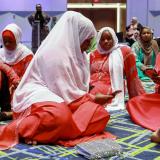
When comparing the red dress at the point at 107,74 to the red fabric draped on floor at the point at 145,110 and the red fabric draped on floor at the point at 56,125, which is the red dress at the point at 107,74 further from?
the red fabric draped on floor at the point at 56,125

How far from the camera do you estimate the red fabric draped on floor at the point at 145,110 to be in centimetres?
275

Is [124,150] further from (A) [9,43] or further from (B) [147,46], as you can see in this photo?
(B) [147,46]

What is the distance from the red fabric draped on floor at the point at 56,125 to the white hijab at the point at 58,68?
92mm

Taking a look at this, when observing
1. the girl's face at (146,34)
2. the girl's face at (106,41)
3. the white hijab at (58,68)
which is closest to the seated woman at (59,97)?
the white hijab at (58,68)

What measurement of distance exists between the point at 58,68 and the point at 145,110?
81 centimetres

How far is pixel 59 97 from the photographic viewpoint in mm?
2424

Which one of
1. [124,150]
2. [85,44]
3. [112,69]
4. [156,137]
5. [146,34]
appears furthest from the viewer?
[146,34]

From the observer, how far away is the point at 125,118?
2936 mm

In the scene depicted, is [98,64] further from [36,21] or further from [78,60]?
[36,21]

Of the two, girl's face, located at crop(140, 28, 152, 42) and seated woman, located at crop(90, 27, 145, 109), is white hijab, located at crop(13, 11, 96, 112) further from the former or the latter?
girl's face, located at crop(140, 28, 152, 42)

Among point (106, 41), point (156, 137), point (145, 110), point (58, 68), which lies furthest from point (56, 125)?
point (106, 41)

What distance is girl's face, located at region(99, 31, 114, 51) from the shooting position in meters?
3.50

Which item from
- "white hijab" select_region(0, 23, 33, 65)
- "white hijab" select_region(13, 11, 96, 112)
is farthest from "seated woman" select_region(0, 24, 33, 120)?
"white hijab" select_region(13, 11, 96, 112)

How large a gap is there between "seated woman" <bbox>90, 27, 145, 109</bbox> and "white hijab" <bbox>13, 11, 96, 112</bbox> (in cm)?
82
